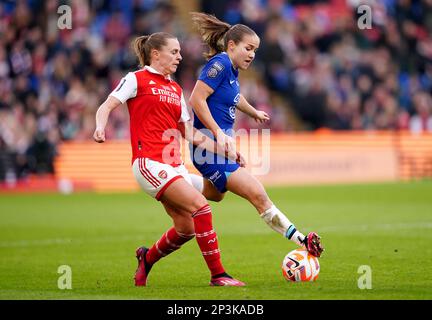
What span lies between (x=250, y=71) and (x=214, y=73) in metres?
19.6

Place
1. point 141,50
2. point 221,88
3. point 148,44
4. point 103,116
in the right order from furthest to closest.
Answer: point 221,88 → point 141,50 → point 148,44 → point 103,116

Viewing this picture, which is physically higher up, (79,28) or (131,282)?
(79,28)

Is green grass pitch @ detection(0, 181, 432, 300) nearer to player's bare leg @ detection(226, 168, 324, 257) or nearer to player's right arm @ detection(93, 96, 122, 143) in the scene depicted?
player's bare leg @ detection(226, 168, 324, 257)

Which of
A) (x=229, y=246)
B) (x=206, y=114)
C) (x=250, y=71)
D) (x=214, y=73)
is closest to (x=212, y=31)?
(x=214, y=73)

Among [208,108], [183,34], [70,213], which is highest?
[183,34]

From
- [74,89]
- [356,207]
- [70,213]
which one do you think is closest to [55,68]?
[74,89]

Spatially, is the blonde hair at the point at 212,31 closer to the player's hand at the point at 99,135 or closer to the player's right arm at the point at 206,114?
the player's right arm at the point at 206,114

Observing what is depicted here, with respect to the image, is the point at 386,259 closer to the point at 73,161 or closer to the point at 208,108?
the point at 208,108

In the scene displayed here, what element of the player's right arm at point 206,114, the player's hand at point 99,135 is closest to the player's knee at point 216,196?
the player's right arm at point 206,114

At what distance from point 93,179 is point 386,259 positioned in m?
15.3

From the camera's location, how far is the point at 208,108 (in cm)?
965

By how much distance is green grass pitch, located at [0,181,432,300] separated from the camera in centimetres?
882

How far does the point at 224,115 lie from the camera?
9.87 meters

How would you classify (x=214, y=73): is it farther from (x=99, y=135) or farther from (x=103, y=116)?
(x=99, y=135)
